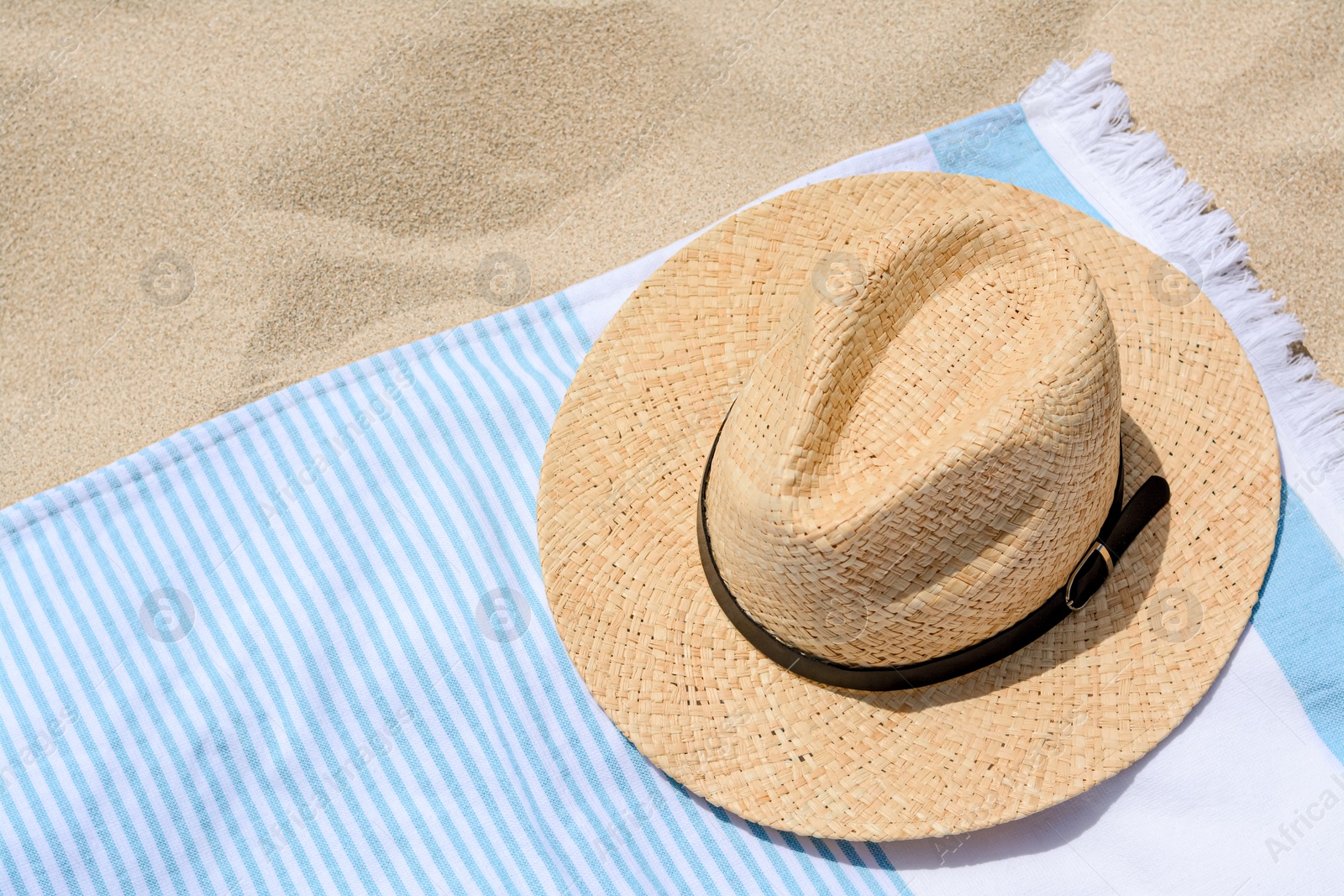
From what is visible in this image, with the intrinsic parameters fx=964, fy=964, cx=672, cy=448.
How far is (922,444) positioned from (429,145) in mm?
1702

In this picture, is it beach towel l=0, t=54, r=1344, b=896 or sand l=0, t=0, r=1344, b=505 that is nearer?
beach towel l=0, t=54, r=1344, b=896

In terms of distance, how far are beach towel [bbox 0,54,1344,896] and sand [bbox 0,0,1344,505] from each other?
410 mm

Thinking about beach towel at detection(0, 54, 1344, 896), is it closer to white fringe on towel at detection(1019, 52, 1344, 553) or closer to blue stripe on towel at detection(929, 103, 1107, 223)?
white fringe on towel at detection(1019, 52, 1344, 553)

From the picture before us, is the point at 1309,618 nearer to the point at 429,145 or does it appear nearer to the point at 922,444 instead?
the point at 922,444

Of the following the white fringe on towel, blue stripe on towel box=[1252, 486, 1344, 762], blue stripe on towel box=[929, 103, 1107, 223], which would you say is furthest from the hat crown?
blue stripe on towel box=[929, 103, 1107, 223]

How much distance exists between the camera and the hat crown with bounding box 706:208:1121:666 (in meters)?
1.19

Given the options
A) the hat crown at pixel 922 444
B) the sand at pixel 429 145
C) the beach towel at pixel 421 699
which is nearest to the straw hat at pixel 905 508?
the hat crown at pixel 922 444

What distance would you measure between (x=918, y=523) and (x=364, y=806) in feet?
3.72

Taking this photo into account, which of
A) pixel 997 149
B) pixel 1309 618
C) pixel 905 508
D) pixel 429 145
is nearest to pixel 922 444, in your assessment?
pixel 905 508

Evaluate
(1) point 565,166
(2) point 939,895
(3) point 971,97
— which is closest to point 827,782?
(2) point 939,895

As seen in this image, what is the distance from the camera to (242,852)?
1.70m

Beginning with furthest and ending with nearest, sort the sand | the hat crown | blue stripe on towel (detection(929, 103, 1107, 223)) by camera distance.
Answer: the sand → blue stripe on towel (detection(929, 103, 1107, 223)) → the hat crown

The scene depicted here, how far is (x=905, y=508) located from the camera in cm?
117

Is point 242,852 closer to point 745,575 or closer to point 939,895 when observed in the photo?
point 745,575
